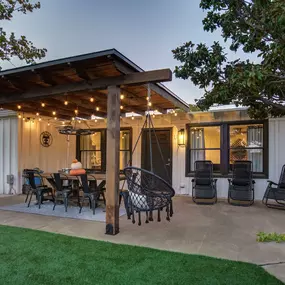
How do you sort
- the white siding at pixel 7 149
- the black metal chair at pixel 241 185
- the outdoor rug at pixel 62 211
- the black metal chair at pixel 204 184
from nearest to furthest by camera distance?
the outdoor rug at pixel 62 211, the black metal chair at pixel 241 185, the black metal chair at pixel 204 184, the white siding at pixel 7 149

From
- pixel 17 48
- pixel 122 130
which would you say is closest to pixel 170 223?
pixel 122 130

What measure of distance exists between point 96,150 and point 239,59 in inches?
257

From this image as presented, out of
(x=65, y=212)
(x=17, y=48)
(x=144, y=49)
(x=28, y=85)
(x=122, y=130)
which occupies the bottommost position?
(x=65, y=212)

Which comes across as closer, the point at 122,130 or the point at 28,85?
the point at 28,85

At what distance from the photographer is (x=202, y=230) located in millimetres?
4062

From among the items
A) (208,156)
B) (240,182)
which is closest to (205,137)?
(208,156)

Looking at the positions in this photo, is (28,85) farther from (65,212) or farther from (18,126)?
(18,126)

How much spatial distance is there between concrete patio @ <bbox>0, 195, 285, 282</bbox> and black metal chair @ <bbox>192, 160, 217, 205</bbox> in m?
A: 0.61

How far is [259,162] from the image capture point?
685cm

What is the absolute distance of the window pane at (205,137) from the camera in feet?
24.3

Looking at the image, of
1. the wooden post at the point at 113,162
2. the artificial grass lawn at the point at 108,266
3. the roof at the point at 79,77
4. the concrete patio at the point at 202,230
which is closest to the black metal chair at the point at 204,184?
the concrete patio at the point at 202,230

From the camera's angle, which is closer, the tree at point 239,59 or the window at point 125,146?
the tree at point 239,59

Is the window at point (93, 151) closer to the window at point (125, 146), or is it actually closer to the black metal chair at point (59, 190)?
the window at point (125, 146)

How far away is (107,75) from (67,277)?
3037 millimetres
